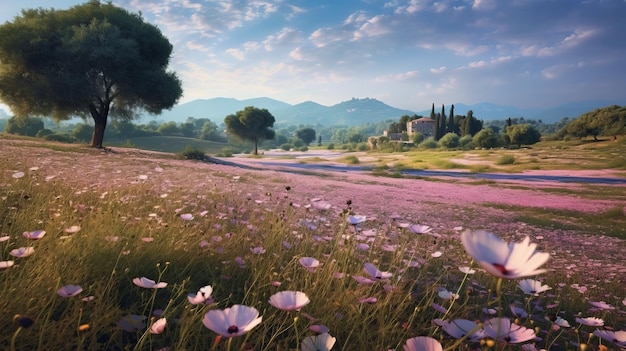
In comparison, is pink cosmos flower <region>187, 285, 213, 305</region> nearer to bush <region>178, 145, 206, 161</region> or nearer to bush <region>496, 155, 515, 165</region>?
bush <region>178, 145, 206, 161</region>

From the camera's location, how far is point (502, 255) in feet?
3.30

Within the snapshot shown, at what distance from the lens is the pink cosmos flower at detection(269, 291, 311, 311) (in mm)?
1265

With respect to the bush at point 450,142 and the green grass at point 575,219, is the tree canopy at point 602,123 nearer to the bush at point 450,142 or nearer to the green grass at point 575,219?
the green grass at point 575,219

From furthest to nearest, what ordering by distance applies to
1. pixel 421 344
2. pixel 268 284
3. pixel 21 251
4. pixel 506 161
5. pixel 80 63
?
pixel 506 161 → pixel 80 63 → pixel 268 284 → pixel 21 251 → pixel 421 344

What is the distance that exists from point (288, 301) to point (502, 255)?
830 mm

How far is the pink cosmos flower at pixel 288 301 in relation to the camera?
1.26m

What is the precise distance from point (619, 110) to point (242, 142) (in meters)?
49.9

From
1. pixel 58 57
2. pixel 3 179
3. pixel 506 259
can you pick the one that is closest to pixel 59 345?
pixel 506 259

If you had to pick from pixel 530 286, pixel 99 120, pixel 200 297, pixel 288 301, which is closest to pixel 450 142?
pixel 99 120

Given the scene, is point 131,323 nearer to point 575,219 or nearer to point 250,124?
point 575,219

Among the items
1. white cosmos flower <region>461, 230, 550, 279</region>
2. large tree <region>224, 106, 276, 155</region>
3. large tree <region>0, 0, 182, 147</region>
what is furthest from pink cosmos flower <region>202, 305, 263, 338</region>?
large tree <region>224, 106, 276, 155</region>

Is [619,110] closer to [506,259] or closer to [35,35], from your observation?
[506,259]

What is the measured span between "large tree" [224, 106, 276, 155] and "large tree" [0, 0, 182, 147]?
101 feet

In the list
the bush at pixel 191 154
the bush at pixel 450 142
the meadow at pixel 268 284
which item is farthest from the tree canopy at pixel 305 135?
the meadow at pixel 268 284
